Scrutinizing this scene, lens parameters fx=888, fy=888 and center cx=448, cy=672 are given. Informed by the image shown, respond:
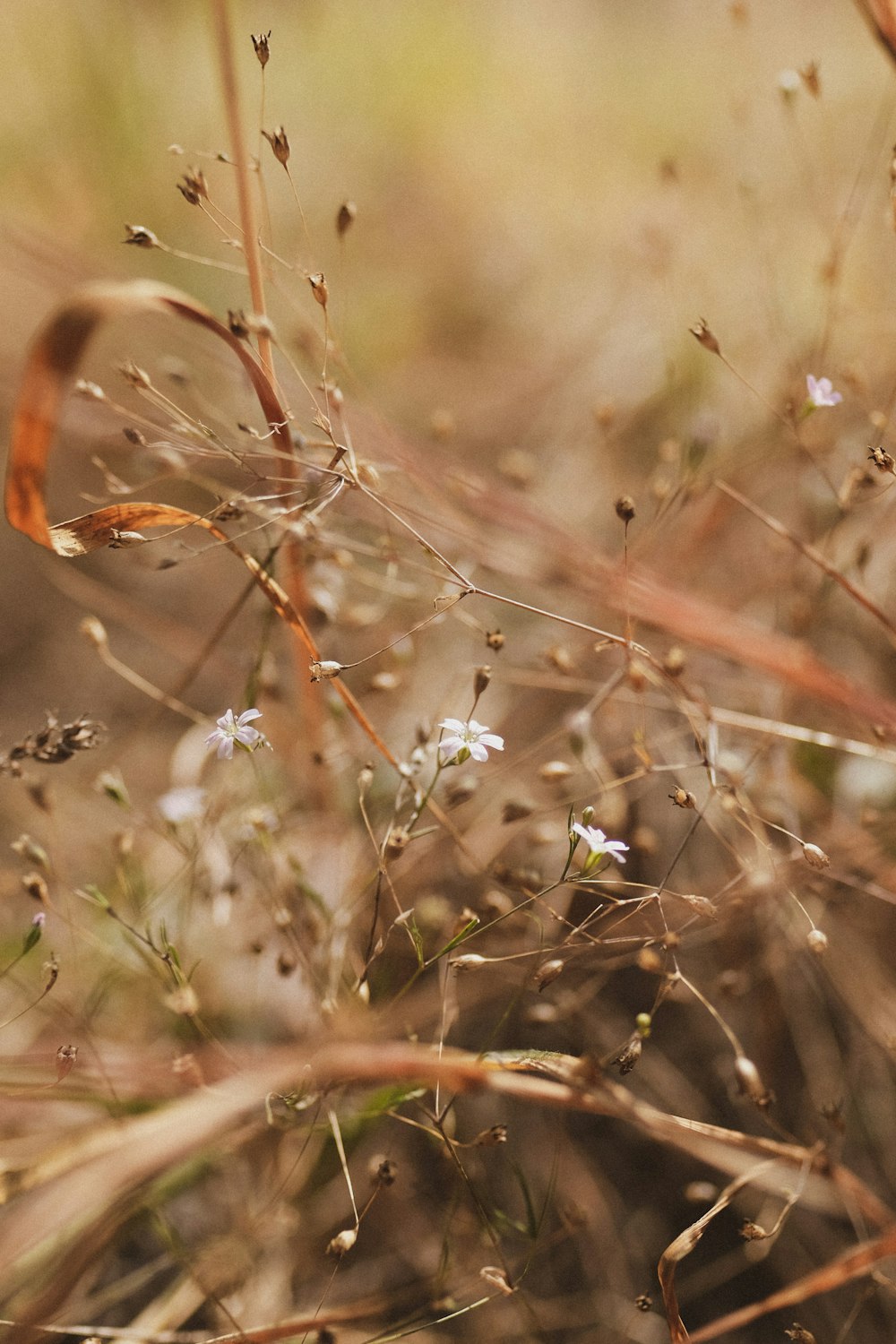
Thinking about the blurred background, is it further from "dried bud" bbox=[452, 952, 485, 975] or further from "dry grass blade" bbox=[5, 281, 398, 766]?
"dried bud" bbox=[452, 952, 485, 975]

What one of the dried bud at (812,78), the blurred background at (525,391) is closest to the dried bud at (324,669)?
the blurred background at (525,391)

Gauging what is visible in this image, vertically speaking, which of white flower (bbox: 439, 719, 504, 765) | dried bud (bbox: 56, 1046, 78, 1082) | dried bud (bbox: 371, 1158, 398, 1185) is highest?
white flower (bbox: 439, 719, 504, 765)

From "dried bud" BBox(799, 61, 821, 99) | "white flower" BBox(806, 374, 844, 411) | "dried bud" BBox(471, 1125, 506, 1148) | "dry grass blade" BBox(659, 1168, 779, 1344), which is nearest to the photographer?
"dry grass blade" BBox(659, 1168, 779, 1344)

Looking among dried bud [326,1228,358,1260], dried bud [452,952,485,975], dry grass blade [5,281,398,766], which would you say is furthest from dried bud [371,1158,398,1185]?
dry grass blade [5,281,398,766]

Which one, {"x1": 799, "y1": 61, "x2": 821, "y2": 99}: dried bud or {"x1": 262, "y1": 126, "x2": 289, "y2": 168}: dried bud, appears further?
{"x1": 799, "y1": 61, "x2": 821, "y2": 99}: dried bud

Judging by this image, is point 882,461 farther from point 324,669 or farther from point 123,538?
point 123,538

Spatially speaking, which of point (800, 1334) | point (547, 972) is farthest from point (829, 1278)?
point (547, 972)

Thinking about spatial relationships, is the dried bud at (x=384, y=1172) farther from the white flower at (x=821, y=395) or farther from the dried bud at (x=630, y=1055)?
the white flower at (x=821, y=395)
